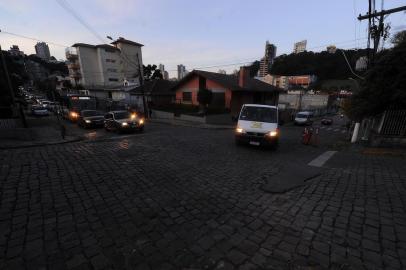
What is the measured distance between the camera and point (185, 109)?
26609mm

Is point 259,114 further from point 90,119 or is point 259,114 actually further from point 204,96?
point 90,119

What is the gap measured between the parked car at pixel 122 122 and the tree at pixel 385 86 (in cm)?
1447

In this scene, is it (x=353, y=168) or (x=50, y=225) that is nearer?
(x=50, y=225)

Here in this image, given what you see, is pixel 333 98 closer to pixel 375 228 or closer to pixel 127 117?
pixel 127 117

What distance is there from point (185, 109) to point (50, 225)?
78.4 feet

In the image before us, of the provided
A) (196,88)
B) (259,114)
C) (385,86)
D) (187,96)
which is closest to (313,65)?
(196,88)

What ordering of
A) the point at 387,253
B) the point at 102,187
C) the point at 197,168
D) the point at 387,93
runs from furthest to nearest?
the point at 387,93, the point at 197,168, the point at 102,187, the point at 387,253

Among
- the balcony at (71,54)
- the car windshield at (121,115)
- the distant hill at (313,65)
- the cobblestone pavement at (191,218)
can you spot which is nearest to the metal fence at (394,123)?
the cobblestone pavement at (191,218)

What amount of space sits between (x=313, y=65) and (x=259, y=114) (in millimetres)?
88404

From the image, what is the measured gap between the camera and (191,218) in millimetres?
3592

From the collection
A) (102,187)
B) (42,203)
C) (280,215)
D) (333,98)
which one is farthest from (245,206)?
(333,98)

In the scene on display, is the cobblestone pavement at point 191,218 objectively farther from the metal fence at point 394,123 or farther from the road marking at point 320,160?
the metal fence at point 394,123

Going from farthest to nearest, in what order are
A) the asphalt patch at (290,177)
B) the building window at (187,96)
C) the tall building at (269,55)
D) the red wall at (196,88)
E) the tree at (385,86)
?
1. the tall building at (269,55)
2. the building window at (187,96)
3. the red wall at (196,88)
4. the tree at (385,86)
5. the asphalt patch at (290,177)

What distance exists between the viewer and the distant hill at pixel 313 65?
2965 inches
